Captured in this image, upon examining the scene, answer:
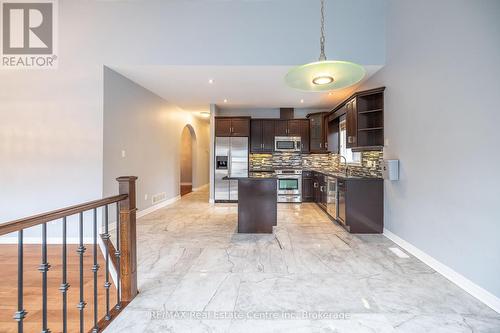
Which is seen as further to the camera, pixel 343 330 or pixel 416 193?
pixel 416 193

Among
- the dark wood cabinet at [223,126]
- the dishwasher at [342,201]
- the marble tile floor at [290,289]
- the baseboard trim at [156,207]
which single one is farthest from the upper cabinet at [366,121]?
the baseboard trim at [156,207]

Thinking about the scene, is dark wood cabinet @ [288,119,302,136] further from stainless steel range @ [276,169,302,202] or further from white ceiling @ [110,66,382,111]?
stainless steel range @ [276,169,302,202]

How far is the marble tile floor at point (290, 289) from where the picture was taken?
71.7 inches

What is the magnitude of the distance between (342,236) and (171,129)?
4.89 m

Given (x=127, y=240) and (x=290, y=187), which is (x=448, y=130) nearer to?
(x=127, y=240)

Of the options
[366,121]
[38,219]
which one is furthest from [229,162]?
[38,219]

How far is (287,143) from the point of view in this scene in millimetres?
6828

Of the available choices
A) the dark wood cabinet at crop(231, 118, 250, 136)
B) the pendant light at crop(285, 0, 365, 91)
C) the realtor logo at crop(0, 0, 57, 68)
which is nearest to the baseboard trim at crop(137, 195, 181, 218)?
the dark wood cabinet at crop(231, 118, 250, 136)

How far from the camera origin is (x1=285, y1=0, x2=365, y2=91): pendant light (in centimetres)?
182

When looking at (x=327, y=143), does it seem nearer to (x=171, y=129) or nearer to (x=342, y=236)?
(x=342, y=236)

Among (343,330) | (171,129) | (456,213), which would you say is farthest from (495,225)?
(171,129)

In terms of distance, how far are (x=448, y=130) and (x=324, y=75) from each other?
1.63 metres

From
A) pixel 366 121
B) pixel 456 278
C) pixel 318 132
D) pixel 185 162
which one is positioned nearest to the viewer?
pixel 456 278

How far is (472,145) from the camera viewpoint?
2215 mm
